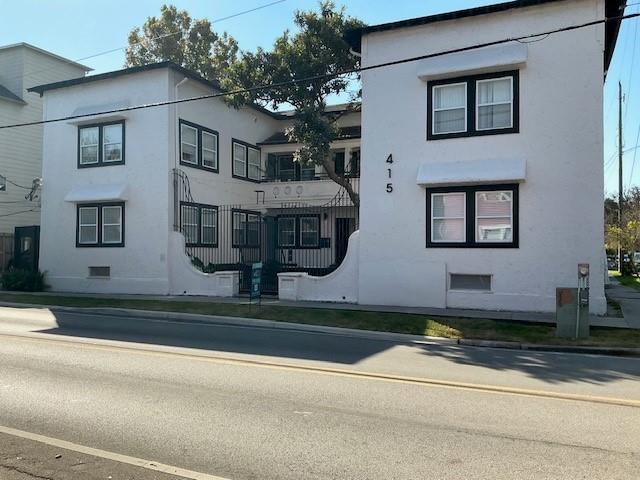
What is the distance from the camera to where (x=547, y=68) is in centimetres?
1475

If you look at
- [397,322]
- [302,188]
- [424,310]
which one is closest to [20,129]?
[302,188]

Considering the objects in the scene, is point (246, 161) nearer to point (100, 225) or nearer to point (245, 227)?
point (245, 227)

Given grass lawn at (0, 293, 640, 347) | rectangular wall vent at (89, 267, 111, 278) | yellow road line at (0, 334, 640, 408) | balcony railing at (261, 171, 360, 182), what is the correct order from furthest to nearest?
balcony railing at (261, 171, 360, 182), rectangular wall vent at (89, 267, 111, 278), grass lawn at (0, 293, 640, 347), yellow road line at (0, 334, 640, 408)

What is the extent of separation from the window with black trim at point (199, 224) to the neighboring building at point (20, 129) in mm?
12328

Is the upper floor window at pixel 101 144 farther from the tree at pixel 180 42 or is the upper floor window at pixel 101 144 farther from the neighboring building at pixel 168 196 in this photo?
the tree at pixel 180 42

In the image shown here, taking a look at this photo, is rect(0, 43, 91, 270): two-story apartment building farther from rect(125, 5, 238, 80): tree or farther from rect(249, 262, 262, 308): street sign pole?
rect(249, 262, 262, 308): street sign pole

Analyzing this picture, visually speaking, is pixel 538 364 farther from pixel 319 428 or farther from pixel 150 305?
pixel 150 305

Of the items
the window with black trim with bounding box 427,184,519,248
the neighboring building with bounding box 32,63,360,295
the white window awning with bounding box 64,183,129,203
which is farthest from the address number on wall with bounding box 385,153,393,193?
the white window awning with bounding box 64,183,129,203

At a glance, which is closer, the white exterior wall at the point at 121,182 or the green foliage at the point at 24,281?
the white exterior wall at the point at 121,182

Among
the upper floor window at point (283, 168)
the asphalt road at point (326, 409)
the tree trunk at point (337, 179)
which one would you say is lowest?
the asphalt road at point (326, 409)

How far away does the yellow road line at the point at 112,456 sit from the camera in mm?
4379

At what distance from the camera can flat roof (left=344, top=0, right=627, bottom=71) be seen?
14.6 m

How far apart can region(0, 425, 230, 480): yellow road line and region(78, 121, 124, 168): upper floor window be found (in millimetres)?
16798

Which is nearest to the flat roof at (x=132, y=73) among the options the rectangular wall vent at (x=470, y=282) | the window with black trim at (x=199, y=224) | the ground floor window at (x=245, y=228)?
the window with black trim at (x=199, y=224)
